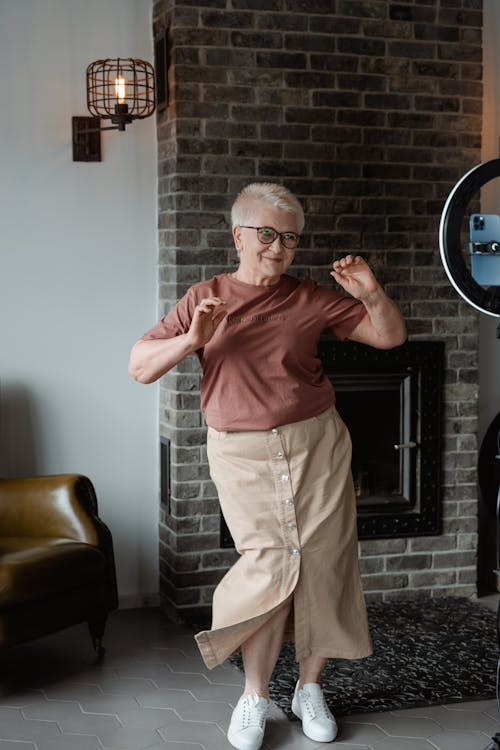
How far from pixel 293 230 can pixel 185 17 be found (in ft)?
5.19

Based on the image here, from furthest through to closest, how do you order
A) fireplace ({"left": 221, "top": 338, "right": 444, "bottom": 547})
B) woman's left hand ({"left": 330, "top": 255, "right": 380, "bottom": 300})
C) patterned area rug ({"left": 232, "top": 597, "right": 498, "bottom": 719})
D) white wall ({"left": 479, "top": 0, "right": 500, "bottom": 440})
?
white wall ({"left": 479, "top": 0, "right": 500, "bottom": 440}) → fireplace ({"left": 221, "top": 338, "right": 444, "bottom": 547}) → patterned area rug ({"left": 232, "top": 597, "right": 498, "bottom": 719}) → woman's left hand ({"left": 330, "top": 255, "right": 380, "bottom": 300})

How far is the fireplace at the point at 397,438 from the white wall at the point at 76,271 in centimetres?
90

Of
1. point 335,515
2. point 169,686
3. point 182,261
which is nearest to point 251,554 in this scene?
point 335,515

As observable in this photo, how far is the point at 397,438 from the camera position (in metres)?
4.93

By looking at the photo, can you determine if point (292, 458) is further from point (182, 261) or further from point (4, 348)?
point (4, 348)

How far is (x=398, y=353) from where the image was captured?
485cm

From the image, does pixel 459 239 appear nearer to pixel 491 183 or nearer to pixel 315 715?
pixel 315 715

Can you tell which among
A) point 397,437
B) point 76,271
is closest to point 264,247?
point 76,271

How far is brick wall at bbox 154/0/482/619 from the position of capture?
4.55m

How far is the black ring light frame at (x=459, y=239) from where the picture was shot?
2877mm

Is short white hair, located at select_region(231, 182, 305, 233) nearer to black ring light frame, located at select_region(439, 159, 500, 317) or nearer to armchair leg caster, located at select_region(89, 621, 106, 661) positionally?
black ring light frame, located at select_region(439, 159, 500, 317)

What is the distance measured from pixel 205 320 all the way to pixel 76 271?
68.7 inches

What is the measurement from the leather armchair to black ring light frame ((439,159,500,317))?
5.86ft

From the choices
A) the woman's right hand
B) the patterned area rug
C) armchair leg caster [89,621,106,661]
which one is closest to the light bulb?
the woman's right hand
